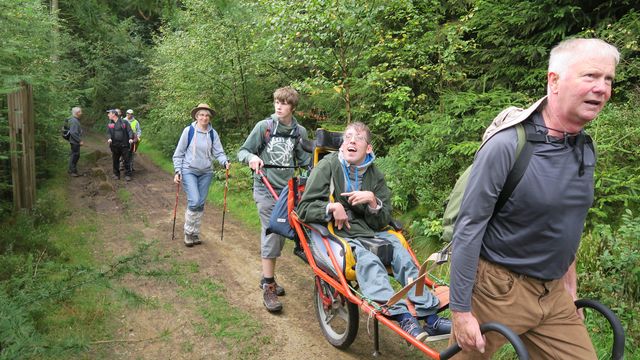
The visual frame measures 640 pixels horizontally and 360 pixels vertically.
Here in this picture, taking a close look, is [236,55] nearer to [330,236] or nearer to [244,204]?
[244,204]

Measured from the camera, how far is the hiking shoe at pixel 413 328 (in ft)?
9.87

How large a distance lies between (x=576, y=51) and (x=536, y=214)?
0.77 m

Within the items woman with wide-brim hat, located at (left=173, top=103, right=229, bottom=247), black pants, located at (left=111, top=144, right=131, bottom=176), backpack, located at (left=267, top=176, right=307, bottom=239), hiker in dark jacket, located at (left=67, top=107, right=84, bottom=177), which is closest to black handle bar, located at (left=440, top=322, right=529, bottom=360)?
backpack, located at (left=267, top=176, right=307, bottom=239)

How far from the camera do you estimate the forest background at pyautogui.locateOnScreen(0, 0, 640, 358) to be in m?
4.82

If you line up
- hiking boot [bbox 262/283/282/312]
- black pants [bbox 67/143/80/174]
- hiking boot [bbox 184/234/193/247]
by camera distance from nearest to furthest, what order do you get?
1. hiking boot [bbox 262/283/282/312]
2. hiking boot [bbox 184/234/193/247]
3. black pants [bbox 67/143/80/174]

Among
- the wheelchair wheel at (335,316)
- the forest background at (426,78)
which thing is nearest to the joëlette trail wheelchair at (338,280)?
the wheelchair wheel at (335,316)

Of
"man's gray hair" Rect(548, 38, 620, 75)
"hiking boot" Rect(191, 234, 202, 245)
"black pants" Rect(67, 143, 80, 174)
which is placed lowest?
"black pants" Rect(67, 143, 80, 174)

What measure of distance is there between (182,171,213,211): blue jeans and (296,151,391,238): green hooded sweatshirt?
3.70 metres

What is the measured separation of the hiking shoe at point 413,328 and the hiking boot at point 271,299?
2227 mm

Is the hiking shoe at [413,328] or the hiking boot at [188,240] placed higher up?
the hiking shoe at [413,328]

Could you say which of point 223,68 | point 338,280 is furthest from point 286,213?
point 223,68

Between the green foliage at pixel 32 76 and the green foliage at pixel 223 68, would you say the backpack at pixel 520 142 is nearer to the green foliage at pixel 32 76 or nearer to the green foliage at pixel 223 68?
the green foliage at pixel 32 76

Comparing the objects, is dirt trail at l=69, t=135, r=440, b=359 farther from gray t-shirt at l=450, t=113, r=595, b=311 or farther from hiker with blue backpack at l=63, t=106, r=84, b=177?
hiker with blue backpack at l=63, t=106, r=84, b=177

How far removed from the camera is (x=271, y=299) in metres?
5.18
